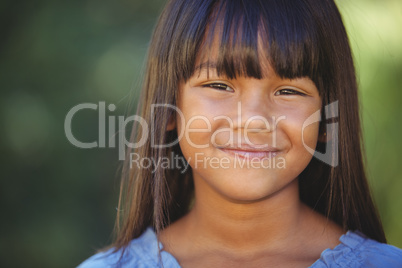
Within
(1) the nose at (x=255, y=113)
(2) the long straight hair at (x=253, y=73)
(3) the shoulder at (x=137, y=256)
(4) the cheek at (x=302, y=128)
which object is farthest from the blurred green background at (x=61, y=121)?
(1) the nose at (x=255, y=113)

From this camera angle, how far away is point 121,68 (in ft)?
9.59

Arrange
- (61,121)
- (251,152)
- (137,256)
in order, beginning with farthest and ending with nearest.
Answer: (61,121) < (137,256) < (251,152)

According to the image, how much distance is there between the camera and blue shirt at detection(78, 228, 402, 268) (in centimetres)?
175

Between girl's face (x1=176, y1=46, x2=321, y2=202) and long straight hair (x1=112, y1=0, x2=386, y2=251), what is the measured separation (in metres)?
0.05

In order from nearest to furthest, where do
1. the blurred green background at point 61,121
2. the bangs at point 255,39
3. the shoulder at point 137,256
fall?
the bangs at point 255,39, the shoulder at point 137,256, the blurred green background at point 61,121

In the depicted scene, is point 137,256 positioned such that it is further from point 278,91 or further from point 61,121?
point 61,121

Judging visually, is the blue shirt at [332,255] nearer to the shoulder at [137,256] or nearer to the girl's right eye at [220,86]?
the shoulder at [137,256]

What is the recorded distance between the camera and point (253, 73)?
1.67m

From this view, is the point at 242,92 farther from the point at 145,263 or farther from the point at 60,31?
the point at 60,31

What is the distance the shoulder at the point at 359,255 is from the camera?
174 cm

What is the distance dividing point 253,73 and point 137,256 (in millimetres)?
737

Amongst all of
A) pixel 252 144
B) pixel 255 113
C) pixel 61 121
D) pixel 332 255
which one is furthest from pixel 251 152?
pixel 61 121

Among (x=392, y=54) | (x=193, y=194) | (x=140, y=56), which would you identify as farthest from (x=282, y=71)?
(x=140, y=56)

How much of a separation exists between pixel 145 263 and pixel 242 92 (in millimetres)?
654
